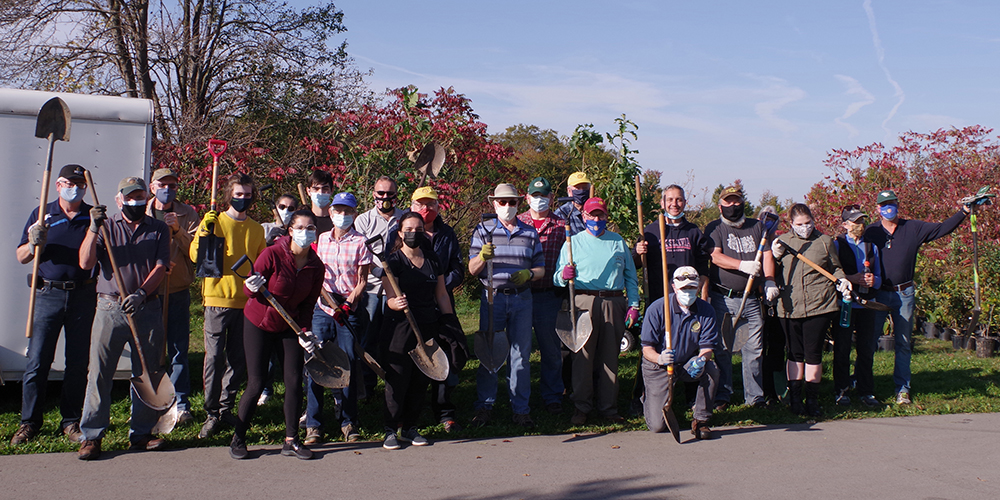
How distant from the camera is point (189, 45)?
16031 millimetres

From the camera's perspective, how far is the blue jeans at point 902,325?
23.7ft

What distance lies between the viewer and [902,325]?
7.22 metres

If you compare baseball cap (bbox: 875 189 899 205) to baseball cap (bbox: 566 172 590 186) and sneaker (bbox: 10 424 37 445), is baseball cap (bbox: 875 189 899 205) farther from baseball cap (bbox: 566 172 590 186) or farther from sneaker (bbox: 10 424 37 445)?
sneaker (bbox: 10 424 37 445)

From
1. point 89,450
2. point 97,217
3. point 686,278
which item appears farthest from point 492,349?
point 97,217

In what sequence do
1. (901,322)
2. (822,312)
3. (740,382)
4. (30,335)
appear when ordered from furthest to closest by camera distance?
(740,382), (901,322), (822,312), (30,335)

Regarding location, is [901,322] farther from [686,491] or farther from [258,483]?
[258,483]

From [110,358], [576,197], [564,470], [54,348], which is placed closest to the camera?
[564,470]

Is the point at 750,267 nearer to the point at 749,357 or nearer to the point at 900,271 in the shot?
the point at 749,357

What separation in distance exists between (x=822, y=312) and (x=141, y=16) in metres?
15.7

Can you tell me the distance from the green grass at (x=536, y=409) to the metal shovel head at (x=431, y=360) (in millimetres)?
676

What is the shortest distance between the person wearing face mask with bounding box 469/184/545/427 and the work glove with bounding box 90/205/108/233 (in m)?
2.83

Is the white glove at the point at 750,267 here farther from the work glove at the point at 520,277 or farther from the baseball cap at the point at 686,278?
the work glove at the point at 520,277

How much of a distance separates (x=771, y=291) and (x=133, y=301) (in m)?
5.36

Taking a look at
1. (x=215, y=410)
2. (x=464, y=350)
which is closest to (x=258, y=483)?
(x=215, y=410)
